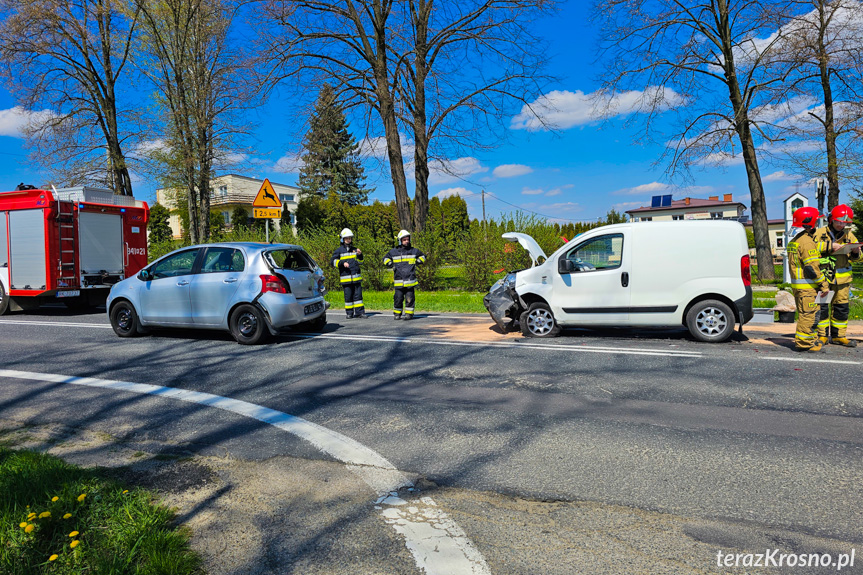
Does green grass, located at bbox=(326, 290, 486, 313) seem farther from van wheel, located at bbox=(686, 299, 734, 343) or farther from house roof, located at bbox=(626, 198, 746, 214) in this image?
house roof, located at bbox=(626, 198, 746, 214)

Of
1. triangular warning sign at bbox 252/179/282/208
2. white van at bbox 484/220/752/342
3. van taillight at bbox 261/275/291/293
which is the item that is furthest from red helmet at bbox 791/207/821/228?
triangular warning sign at bbox 252/179/282/208

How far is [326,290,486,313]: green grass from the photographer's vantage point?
571 inches

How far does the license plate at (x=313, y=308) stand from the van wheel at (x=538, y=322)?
3.57 meters

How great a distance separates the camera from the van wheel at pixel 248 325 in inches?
351

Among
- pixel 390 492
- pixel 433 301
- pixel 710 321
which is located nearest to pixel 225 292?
pixel 390 492

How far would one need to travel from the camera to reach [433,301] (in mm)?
15633

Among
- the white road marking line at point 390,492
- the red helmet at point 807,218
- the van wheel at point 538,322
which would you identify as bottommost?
the white road marking line at point 390,492

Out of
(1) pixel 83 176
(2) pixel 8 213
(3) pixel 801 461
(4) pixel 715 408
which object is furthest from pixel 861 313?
(1) pixel 83 176

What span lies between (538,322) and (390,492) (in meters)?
6.14

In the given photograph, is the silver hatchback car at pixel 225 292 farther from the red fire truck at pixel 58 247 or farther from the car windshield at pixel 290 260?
the red fire truck at pixel 58 247

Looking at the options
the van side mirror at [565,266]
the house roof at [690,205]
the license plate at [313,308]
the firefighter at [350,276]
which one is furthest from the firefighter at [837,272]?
the house roof at [690,205]

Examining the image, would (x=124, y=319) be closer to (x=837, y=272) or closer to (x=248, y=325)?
(x=248, y=325)

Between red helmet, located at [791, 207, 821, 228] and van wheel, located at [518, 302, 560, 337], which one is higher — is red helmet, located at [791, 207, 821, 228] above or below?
above

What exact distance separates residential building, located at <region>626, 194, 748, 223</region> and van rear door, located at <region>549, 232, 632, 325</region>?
78.3 meters
